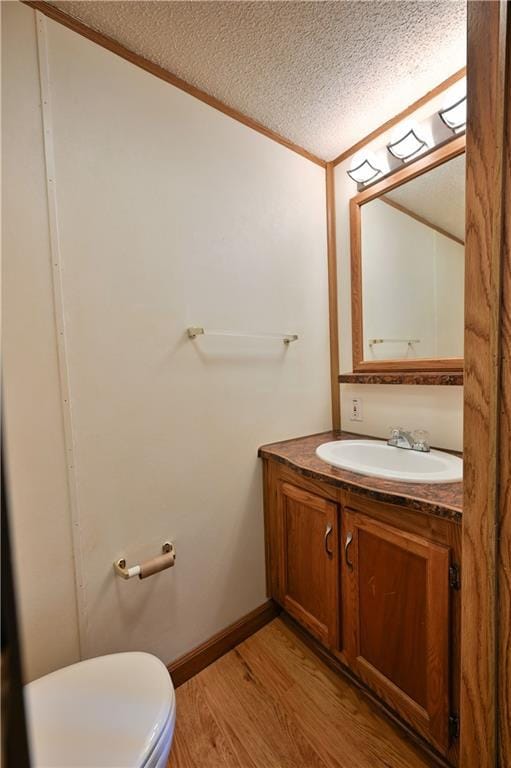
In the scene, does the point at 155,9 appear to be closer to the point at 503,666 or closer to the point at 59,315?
the point at 59,315

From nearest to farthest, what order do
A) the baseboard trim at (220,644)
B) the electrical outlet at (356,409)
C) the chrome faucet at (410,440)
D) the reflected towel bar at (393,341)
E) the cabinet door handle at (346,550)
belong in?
the cabinet door handle at (346,550) → the baseboard trim at (220,644) → the chrome faucet at (410,440) → the reflected towel bar at (393,341) → the electrical outlet at (356,409)

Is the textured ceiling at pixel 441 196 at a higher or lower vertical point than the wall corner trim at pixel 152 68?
lower

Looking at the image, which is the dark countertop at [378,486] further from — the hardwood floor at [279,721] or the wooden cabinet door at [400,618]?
the hardwood floor at [279,721]

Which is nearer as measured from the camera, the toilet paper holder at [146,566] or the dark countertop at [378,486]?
the dark countertop at [378,486]

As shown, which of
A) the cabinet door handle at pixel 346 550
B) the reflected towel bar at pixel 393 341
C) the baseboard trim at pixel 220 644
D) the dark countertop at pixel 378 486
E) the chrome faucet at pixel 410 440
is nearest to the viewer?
the dark countertop at pixel 378 486

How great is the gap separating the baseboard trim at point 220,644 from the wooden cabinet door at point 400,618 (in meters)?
0.48

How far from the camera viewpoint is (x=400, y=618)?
1.03 meters

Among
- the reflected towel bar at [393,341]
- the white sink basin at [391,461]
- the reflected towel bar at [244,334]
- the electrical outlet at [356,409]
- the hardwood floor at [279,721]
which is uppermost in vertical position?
the reflected towel bar at [244,334]

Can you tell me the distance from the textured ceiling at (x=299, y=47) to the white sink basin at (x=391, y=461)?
1.53m

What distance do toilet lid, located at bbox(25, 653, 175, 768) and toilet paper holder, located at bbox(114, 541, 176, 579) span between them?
0.72 feet

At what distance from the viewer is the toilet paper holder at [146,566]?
111cm

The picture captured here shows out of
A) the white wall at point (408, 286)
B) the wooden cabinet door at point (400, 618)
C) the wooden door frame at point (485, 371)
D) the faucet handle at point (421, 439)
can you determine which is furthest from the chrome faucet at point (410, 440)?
the wooden door frame at point (485, 371)

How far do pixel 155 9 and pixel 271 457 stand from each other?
1.66 meters

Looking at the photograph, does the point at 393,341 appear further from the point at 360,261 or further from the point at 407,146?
the point at 407,146
